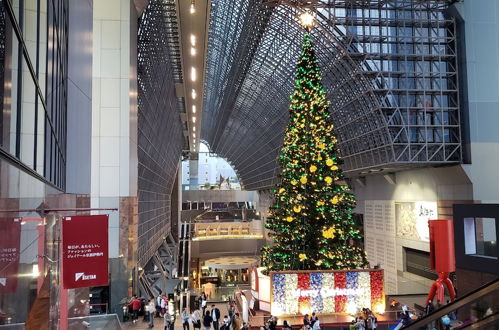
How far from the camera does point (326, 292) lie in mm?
18172

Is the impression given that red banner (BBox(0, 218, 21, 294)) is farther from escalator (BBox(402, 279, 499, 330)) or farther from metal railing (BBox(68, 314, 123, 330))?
metal railing (BBox(68, 314, 123, 330))

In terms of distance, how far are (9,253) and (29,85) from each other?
201cm

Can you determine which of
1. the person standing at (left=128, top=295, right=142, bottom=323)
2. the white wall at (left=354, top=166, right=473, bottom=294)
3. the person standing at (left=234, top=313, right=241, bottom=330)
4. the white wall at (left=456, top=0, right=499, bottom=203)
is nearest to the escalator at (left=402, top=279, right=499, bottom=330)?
the person standing at (left=234, top=313, right=241, bottom=330)

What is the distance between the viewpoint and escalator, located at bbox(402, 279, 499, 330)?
4035mm

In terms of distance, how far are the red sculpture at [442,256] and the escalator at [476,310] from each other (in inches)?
503

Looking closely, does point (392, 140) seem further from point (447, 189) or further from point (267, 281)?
point (267, 281)

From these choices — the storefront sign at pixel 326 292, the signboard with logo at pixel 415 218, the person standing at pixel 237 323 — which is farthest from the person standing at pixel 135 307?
the signboard with logo at pixel 415 218

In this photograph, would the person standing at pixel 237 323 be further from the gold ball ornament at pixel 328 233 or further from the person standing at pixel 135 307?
the gold ball ornament at pixel 328 233

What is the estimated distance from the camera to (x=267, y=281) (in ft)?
61.8

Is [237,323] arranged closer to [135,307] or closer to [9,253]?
[135,307]

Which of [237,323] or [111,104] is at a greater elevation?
[111,104]

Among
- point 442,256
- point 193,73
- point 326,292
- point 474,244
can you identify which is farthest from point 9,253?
point 193,73

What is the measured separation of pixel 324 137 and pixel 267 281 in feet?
20.3

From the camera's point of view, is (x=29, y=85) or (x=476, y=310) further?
(x=29, y=85)
